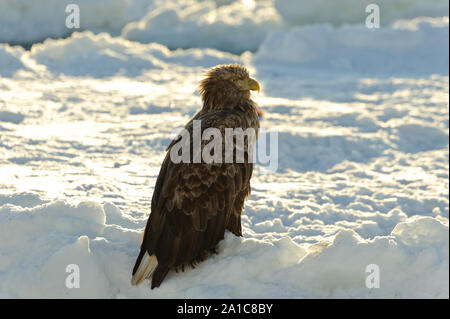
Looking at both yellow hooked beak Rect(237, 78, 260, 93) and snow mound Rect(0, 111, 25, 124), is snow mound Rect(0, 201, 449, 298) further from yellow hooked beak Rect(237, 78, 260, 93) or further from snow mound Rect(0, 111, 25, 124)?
snow mound Rect(0, 111, 25, 124)

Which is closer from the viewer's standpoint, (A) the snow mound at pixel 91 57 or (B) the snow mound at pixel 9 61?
(B) the snow mound at pixel 9 61

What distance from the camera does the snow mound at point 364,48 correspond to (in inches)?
898

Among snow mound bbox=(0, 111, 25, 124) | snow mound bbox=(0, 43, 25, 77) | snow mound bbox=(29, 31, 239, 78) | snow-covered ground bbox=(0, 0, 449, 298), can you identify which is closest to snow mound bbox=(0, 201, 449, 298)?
snow-covered ground bbox=(0, 0, 449, 298)

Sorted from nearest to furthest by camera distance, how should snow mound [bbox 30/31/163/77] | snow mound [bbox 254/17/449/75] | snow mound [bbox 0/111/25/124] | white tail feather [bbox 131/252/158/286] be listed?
white tail feather [bbox 131/252/158/286] → snow mound [bbox 0/111/25/124] → snow mound [bbox 30/31/163/77] → snow mound [bbox 254/17/449/75]

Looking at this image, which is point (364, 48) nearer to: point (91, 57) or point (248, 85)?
point (91, 57)

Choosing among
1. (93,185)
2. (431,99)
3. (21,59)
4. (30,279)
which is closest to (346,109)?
(431,99)

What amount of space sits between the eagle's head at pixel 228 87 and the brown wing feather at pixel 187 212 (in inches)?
22.0

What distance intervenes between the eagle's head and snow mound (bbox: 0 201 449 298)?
1.21 meters

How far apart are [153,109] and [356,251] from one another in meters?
11.7

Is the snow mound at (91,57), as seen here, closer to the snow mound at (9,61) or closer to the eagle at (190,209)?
the snow mound at (9,61)

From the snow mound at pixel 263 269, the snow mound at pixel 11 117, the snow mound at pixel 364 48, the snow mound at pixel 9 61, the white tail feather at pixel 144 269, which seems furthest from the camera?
the snow mound at pixel 364 48

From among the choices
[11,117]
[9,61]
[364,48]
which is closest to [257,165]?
[11,117]

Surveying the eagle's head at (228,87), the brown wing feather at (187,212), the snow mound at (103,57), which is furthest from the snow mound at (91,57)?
the brown wing feather at (187,212)

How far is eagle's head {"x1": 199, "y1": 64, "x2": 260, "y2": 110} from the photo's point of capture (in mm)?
5102
